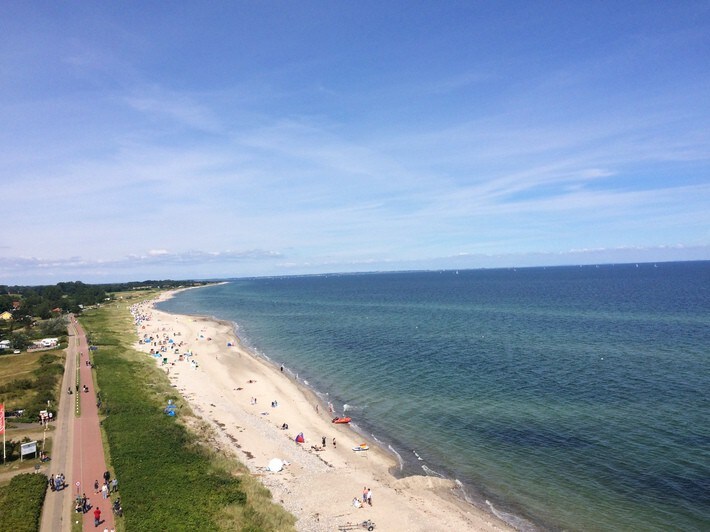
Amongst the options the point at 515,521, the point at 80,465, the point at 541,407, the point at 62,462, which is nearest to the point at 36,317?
the point at 62,462

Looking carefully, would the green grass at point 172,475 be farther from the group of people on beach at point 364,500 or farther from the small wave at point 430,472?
the small wave at point 430,472

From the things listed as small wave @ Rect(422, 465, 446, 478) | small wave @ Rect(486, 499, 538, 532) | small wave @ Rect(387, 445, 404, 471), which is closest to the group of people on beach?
small wave @ Rect(387, 445, 404, 471)

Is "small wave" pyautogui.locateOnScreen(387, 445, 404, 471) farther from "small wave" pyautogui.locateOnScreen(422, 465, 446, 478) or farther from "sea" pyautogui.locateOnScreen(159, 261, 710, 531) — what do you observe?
"small wave" pyautogui.locateOnScreen(422, 465, 446, 478)

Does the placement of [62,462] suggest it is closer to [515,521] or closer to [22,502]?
[22,502]

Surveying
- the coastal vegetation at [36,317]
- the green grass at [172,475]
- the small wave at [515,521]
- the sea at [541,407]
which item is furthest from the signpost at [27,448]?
the coastal vegetation at [36,317]

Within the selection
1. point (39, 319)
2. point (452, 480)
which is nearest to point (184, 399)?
point (452, 480)

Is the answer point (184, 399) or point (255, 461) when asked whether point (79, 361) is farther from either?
point (255, 461)
